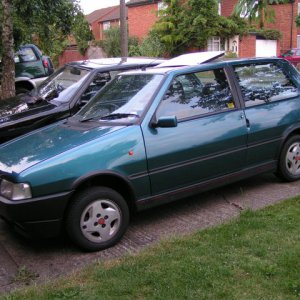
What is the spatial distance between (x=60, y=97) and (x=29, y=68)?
6274 mm

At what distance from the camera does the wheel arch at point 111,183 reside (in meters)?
4.20

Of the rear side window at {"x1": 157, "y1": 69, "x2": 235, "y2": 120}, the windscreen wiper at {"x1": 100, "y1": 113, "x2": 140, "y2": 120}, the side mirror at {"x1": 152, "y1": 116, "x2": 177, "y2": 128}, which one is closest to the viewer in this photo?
the side mirror at {"x1": 152, "y1": 116, "x2": 177, "y2": 128}

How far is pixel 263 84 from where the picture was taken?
5832 millimetres

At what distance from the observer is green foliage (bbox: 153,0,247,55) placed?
3047 cm

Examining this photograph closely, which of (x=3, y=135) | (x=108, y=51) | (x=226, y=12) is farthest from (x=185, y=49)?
(x=3, y=135)

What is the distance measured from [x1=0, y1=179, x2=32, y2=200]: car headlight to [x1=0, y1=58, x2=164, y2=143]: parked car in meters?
2.24

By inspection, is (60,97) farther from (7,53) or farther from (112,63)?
(7,53)

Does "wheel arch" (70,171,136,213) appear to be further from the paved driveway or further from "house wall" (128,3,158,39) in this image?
"house wall" (128,3,158,39)

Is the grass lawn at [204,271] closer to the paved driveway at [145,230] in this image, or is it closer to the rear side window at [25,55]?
the paved driveway at [145,230]

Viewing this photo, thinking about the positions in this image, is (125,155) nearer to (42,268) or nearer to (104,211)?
(104,211)

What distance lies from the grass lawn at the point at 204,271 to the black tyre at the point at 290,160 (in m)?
1.51

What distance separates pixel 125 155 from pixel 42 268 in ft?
4.02

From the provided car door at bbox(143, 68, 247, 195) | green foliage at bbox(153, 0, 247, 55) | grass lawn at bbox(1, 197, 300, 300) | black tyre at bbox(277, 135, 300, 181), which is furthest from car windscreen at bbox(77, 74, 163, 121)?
green foliage at bbox(153, 0, 247, 55)

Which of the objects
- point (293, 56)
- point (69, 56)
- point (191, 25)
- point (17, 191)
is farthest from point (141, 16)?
point (17, 191)
